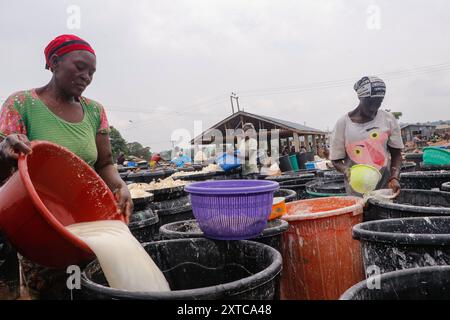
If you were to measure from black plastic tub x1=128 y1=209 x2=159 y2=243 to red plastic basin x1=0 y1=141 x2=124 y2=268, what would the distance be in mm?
588

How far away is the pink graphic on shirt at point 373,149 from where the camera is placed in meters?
3.35

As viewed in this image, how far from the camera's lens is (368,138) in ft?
11.0

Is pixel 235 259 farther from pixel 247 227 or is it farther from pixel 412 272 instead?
pixel 412 272

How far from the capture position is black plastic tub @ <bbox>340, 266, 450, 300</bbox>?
4.49 feet

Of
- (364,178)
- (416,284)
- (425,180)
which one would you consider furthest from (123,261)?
(425,180)

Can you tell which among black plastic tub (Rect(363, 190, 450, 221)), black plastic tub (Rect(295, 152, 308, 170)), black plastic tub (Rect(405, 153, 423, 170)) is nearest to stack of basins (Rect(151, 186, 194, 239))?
black plastic tub (Rect(363, 190, 450, 221))

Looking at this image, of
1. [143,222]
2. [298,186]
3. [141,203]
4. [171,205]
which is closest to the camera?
[143,222]

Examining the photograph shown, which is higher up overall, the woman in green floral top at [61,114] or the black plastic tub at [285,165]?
the woman in green floral top at [61,114]

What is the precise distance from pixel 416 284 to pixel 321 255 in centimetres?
113

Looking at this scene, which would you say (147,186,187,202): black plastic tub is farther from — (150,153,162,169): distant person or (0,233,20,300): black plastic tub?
(150,153,162,169): distant person

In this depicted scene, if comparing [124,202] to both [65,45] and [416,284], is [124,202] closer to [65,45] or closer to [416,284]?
[65,45]

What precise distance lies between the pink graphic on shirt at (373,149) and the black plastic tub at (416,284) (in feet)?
6.96

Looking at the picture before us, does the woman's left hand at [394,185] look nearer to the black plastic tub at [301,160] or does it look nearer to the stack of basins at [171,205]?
the stack of basins at [171,205]

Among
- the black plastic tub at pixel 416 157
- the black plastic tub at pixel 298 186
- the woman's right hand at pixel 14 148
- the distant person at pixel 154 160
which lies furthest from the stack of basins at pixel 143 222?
the distant person at pixel 154 160
